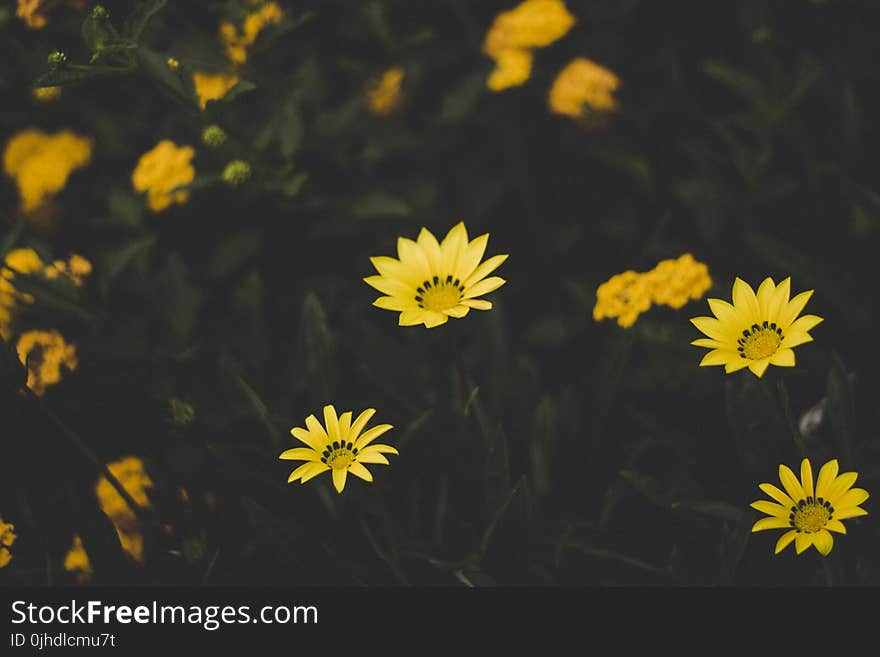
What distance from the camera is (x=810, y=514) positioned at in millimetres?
1165

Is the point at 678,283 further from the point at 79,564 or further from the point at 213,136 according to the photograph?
the point at 79,564

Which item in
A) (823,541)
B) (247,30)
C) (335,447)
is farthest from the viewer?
(247,30)

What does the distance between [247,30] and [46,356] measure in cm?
74

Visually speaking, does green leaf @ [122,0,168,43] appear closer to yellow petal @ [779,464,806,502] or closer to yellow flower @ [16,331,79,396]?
yellow flower @ [16,331,79,396]

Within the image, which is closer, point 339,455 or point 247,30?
point 339,455

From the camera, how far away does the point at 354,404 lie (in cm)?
171

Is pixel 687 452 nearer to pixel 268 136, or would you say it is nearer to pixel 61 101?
pixel 268 136

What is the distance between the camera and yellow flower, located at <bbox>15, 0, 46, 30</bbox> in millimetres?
1621

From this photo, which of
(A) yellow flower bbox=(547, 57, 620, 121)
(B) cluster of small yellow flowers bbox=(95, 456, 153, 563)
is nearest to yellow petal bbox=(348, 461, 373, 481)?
(B) cluster of small yellow flowers bbox=(95, 456, 153, 563)

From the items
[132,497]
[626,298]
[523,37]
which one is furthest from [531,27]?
[132,497]

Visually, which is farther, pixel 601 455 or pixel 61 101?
pixel 61 101

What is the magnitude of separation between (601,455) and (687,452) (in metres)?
0.17

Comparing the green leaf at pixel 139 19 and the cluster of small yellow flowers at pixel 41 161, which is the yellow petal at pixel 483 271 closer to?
the green leaf at pixel 139 19

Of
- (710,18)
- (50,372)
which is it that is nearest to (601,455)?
(50,372)
